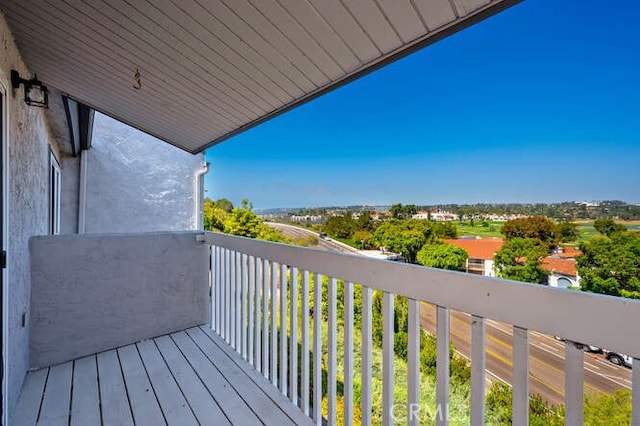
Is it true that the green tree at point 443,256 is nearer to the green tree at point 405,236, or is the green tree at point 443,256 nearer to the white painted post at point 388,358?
the green tree at point 405,236

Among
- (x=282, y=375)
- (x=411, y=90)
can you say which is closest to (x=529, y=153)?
(x=282, y=375)

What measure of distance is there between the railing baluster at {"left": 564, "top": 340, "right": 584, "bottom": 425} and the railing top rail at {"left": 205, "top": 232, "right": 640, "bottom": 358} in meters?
0.06

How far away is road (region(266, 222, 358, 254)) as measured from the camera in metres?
1.85

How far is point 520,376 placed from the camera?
3.44 feet

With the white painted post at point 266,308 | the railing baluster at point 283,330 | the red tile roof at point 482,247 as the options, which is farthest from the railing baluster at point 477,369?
the white painted post at point 266,308

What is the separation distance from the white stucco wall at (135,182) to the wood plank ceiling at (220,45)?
13.1 ft

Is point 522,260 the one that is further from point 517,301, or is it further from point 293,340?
point 293,340

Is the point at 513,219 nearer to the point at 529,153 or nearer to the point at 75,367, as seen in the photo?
the point at 529,153

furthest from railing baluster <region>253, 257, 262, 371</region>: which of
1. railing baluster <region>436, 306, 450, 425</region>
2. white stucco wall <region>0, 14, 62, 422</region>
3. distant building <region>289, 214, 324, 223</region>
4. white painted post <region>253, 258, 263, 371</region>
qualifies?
railing baluster <region>436, 306, 450, 425</region>

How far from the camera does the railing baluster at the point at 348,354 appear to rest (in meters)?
1.74

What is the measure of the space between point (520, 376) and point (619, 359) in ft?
0.86

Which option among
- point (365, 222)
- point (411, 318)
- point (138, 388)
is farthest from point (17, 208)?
point (411, 318)

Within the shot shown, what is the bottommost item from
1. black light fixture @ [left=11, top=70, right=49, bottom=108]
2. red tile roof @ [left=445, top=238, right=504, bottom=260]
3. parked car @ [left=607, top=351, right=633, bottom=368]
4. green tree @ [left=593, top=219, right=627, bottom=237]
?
parked car @ [left=607, top=351, right=633, bottom=368]

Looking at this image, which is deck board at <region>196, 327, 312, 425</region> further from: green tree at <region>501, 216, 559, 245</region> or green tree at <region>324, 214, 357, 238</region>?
green tree at <region>501, 216, 559, 245</region>
